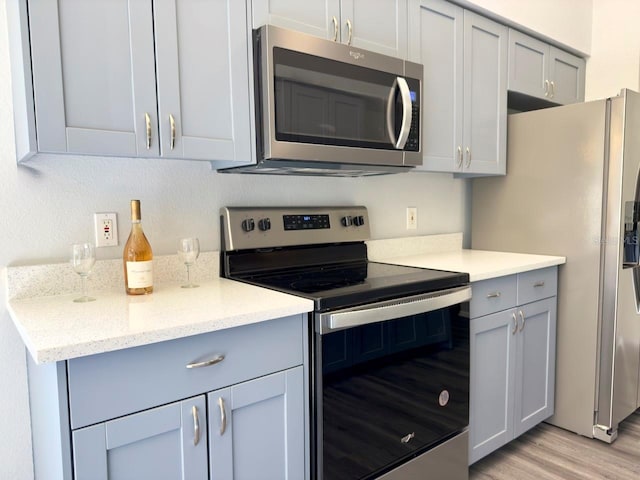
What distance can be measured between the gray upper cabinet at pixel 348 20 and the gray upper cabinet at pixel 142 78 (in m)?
0.14

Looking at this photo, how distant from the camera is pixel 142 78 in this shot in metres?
1.30

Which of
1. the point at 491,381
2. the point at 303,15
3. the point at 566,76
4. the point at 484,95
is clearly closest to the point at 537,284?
the point at 491,381

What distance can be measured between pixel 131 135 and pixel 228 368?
0.71m

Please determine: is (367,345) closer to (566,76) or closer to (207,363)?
(207,363)

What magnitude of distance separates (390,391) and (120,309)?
90cm

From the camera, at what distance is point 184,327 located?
1.08 metres

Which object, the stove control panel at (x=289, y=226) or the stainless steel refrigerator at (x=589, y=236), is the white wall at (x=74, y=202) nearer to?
the stove control panel at (x=289, y=226)

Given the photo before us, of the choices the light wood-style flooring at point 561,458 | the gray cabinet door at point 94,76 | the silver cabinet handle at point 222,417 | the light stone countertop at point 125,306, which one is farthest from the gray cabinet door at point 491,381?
the gray cabinet door at point 94,76

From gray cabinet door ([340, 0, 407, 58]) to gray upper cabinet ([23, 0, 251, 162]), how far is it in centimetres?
46

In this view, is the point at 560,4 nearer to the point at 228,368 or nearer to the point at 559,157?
the point at 559,157

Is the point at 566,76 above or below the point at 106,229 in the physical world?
above

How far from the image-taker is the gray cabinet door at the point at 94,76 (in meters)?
1.15

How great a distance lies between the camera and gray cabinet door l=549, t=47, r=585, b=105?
9.04 ft

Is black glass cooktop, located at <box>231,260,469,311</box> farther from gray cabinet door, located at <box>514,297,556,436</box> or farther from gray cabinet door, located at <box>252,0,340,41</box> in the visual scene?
gray cabinet door, located at <box>252,0,340,41</box>
